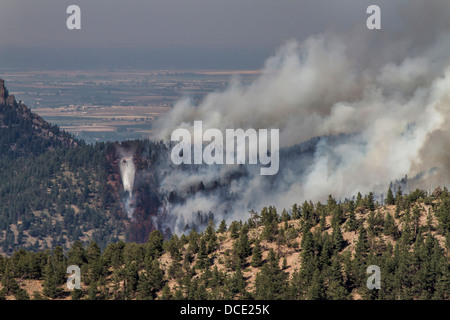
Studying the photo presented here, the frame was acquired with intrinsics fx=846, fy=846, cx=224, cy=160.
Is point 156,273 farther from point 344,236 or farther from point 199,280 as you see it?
point 344,236

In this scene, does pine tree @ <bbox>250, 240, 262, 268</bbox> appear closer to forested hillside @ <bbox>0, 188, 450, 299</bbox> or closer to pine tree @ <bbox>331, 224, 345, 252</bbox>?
forested hillside @ <bbox>0, 188, 450, 299</bbox>

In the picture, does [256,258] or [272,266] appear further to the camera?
[256,258]

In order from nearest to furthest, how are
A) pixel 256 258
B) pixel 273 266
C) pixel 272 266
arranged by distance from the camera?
pixel 273 266 < pixel 272 266 < pixel 256 258

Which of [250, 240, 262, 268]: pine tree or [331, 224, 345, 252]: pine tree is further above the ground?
[331, 224, 345, 252]: pine tree

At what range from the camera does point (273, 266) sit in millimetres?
183500

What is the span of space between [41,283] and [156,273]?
26.0 m

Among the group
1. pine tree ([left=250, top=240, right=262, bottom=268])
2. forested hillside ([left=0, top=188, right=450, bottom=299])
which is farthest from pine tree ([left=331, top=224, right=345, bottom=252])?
pine tree ([left=250, top=240, right=262, bottom=268])

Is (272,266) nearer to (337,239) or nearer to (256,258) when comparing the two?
(256,258)

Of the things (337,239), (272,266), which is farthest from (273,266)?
(337,239)

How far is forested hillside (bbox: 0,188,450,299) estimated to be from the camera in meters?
172

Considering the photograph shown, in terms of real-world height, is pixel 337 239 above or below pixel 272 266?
above
